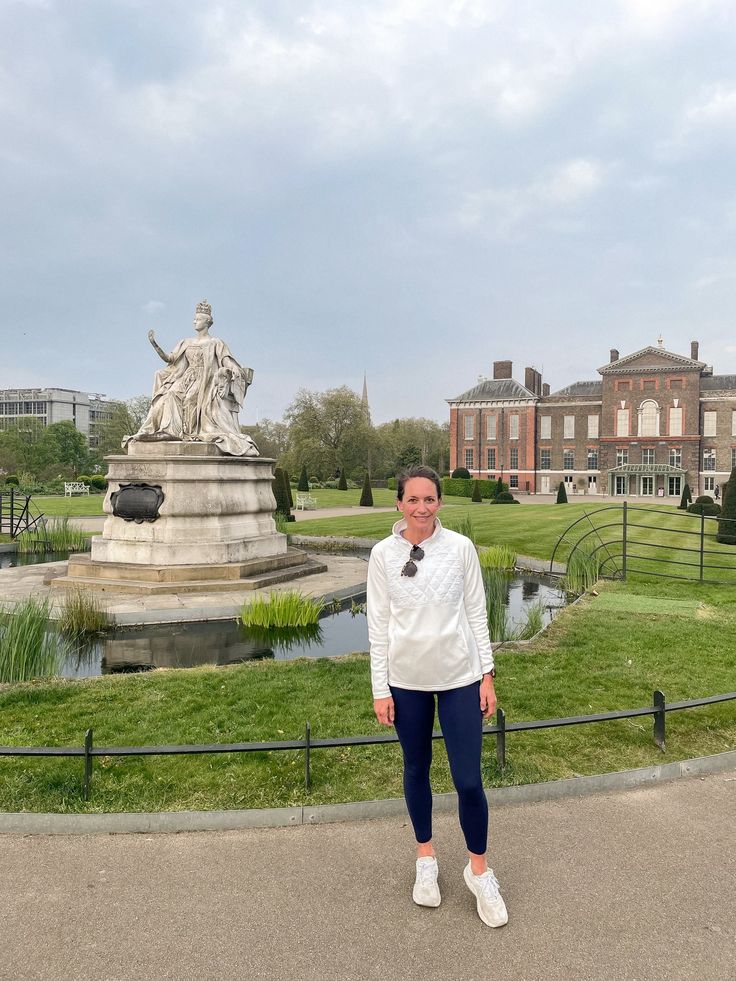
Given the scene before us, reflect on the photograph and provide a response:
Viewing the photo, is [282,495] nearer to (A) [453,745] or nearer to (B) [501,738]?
(B) [501,738]

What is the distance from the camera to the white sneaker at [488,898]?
2957 millimetres

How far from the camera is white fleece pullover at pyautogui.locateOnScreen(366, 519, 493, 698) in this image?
3.01 meters

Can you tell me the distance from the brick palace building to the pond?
5999cm

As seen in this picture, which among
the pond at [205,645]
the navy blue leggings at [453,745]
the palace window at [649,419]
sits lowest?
the pond at [205,645]

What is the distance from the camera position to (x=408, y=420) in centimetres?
9994

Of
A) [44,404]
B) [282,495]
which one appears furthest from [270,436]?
[44,404]

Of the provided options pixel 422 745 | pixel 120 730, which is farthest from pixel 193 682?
pixel 422 745

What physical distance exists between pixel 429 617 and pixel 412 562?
0.84 feet

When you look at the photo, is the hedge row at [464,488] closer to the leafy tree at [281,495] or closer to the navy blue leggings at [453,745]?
the leafy tree at [281,495]

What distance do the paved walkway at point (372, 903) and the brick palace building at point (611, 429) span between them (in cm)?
6473

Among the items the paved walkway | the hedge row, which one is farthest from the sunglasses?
the hedge row

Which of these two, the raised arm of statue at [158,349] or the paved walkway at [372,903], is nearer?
the paved walkway at [372,903]

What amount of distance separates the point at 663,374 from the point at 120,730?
66926mm

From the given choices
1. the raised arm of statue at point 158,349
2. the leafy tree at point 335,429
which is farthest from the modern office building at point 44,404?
the raised arm of statue at point 158,349
